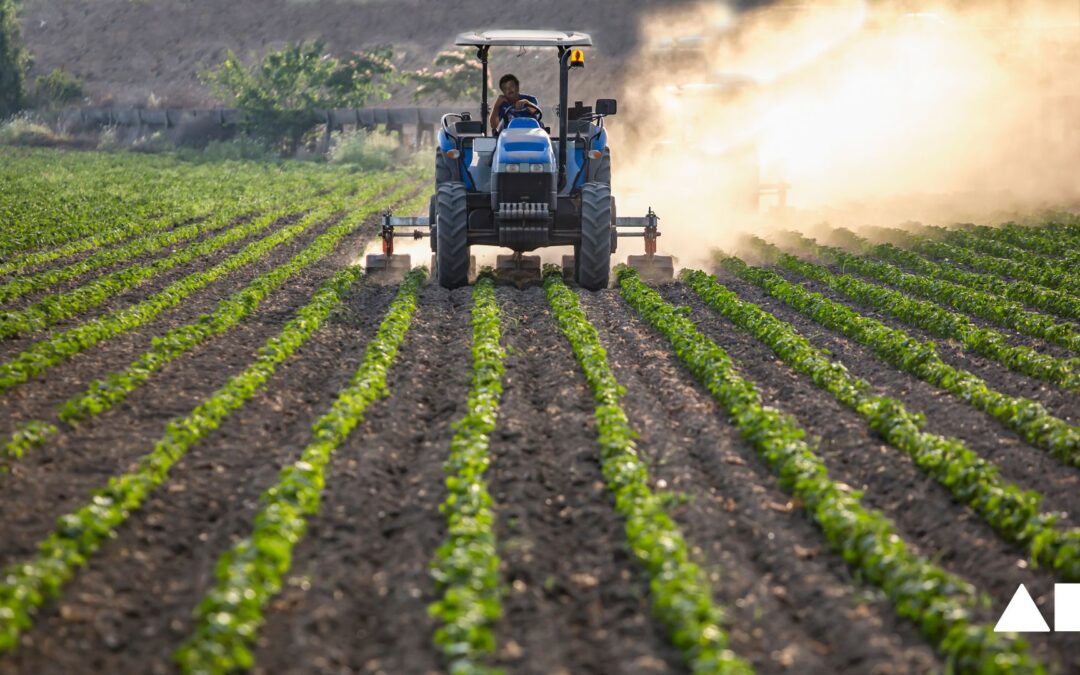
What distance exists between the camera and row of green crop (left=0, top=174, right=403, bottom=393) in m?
11.4

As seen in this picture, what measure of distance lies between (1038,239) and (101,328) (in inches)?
690

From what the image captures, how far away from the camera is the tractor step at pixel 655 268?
18828 millimetres

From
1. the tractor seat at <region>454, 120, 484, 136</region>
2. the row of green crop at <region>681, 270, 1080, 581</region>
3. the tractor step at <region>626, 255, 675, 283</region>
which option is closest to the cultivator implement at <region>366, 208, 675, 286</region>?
the tractor step at <region>626, 255, 675, 283</region>

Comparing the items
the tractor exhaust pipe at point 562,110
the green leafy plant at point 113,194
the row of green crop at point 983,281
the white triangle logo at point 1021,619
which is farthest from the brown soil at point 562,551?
the green leafy plant at point 113,194

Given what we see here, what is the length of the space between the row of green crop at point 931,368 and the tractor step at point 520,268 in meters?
3.40

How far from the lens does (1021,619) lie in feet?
21.8

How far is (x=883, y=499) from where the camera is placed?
8680mm

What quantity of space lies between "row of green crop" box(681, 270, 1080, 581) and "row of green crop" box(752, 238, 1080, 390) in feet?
5.87

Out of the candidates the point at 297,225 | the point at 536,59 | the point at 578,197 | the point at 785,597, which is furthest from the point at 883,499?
the point at 536,59

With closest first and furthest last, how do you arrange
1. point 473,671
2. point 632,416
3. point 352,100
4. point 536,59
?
point 473,671 < point 632,416 < point 352,100 < point 536,59

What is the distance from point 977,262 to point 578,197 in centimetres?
803

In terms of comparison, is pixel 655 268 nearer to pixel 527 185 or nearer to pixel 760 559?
pixel 527 185

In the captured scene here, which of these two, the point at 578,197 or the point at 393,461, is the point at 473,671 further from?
the point at 578,197

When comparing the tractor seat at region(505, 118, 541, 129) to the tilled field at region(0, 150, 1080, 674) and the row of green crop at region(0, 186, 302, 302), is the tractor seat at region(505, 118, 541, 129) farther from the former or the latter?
the row of green crop at region(0, 186, 302, 302)
